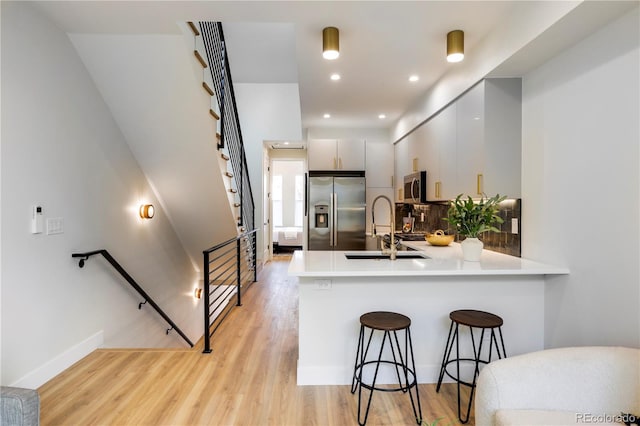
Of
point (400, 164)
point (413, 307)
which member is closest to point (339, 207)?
point (400, 164)

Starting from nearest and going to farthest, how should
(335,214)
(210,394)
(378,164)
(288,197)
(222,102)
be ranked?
(210,394) → (222,102) → (335,214) → (378,164) → (288,197)

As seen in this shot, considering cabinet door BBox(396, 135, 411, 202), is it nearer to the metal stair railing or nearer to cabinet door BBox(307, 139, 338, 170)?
cabinet door BBox(307, 139, 338, 170)

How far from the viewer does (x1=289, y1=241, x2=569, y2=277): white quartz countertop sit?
2.17 meters

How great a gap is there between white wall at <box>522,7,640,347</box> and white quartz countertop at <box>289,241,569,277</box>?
0.20 meters

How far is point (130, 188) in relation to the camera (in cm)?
364

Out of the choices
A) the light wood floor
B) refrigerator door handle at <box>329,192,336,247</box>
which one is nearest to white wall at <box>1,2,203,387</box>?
the light wood floor

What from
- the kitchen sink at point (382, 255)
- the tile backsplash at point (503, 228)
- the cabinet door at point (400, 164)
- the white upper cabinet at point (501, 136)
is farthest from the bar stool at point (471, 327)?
the cabinet door at point (400, 164)

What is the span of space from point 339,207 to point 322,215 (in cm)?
30

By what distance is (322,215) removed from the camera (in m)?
5.39

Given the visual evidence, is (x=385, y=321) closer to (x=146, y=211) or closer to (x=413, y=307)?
(x=413, y=307)

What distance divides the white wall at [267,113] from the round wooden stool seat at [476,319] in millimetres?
4874

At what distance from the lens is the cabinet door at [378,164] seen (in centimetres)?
543

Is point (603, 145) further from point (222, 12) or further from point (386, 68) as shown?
point (222, 12)

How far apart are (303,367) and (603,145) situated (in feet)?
7.55
